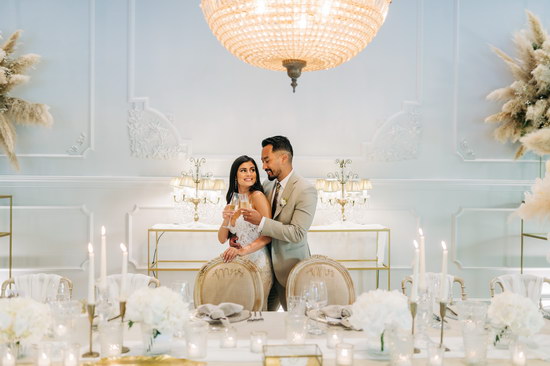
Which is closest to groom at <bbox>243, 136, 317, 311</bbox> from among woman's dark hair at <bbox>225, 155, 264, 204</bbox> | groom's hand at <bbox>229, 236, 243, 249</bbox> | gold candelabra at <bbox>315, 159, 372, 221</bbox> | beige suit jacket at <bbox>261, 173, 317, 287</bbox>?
beige suit jacket at <bbox>261, 173, 317, 287</bbox>

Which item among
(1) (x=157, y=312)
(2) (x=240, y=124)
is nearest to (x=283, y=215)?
(1) (x=157, y=312)

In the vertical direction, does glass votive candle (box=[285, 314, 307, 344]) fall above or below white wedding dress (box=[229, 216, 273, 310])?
below

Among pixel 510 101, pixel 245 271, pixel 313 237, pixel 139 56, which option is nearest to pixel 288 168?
pixel 245 271

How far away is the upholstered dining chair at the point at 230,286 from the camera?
2586mm

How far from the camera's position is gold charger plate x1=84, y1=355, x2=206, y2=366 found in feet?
5.41

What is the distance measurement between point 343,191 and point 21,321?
9.84 feet

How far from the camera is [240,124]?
4484 millimetres

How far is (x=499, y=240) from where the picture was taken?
4.66m

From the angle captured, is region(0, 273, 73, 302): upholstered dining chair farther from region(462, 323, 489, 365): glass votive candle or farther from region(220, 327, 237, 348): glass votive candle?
region(462, 323, 489, 365): glass votive candle

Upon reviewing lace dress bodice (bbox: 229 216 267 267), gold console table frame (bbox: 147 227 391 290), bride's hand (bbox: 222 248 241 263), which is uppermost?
lace dress bodice (bbox: 229 216 267 267)

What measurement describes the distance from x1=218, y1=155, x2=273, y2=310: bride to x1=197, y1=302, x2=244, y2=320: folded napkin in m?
0.64

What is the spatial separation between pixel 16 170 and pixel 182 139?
1.47 meters

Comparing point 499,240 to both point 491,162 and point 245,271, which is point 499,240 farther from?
point 245,271

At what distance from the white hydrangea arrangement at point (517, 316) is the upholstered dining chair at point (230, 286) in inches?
47.5
